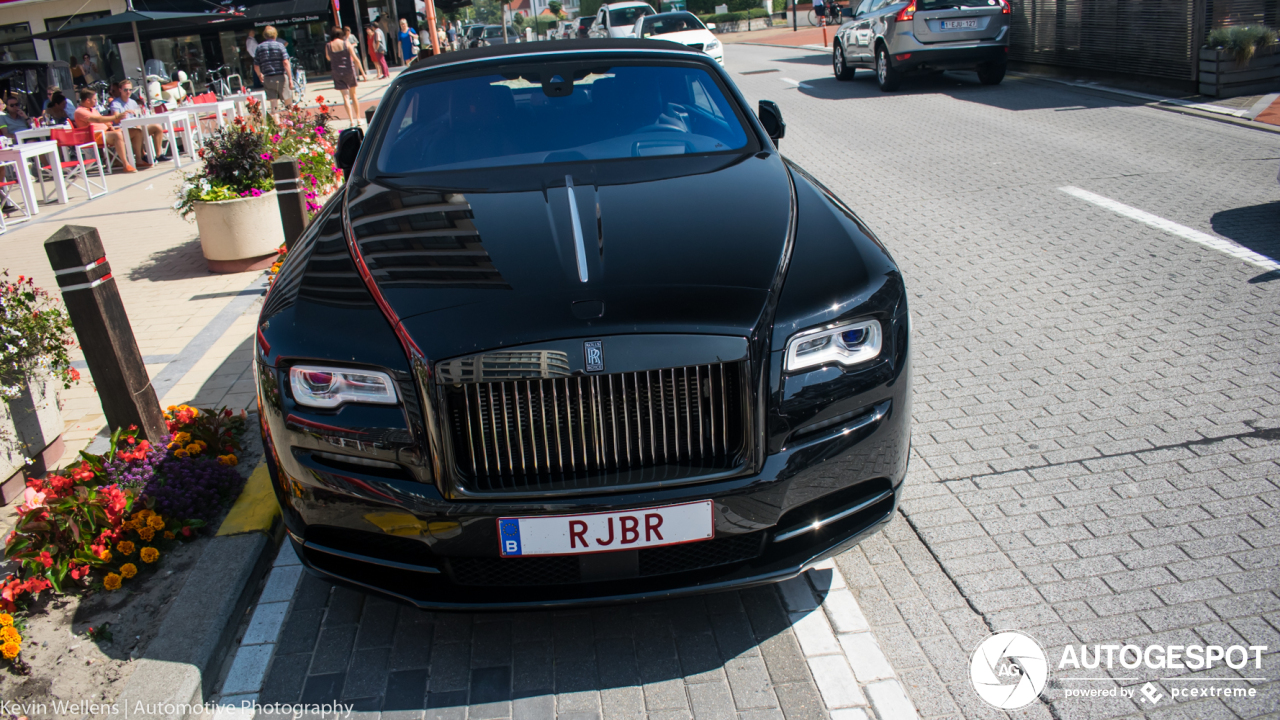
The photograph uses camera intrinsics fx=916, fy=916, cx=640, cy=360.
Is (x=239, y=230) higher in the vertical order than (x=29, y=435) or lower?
higher

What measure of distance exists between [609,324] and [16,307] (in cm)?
312

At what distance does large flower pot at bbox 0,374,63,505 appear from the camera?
3982mm

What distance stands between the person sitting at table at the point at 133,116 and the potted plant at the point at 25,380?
42.8 feet

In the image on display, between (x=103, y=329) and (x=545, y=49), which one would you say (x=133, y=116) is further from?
(x=545, y=49)

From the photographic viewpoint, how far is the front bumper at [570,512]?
97.4 inches

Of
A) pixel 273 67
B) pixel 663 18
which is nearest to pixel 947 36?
pixel 663 18

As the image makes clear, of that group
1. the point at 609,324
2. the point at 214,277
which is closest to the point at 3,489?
the point at 609,324

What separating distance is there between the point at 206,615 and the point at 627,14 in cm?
2485

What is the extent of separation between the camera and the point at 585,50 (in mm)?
4344

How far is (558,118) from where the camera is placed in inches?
157

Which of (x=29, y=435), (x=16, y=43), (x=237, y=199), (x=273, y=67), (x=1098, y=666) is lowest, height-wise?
(x=1098, y=666)

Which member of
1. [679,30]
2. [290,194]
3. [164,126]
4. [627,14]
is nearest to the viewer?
[290,194]

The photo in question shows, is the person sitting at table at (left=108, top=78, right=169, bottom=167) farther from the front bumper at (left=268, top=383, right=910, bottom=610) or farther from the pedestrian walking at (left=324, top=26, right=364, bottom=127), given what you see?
the front bumper at (left=268, top=383, right=910, bottom=610)

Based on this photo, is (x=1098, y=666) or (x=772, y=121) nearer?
(x=1098, y=666)
